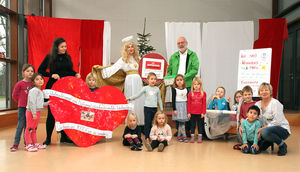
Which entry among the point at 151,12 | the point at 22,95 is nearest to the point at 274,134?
the point at 22,95

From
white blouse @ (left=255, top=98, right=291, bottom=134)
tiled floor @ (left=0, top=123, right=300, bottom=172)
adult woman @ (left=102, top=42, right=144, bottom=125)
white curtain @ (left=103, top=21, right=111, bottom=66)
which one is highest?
white curtain @ (left=103, top=21, right=111, bottom=66)

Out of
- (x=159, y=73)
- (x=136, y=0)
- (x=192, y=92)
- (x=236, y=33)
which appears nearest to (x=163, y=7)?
(x=136, y=0)

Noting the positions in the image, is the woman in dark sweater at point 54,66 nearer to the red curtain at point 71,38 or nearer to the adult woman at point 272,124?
the adult woman at point 272,124

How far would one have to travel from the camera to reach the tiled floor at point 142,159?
8.31 feet

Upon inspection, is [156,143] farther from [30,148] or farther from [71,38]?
[71,38]

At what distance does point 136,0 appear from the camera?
8.34 metres

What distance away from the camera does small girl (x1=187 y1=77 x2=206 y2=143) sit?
12.8ft

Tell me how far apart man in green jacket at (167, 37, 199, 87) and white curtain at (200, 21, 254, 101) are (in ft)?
7.62

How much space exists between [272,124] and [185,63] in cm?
177

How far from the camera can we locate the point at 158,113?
362 centimetres

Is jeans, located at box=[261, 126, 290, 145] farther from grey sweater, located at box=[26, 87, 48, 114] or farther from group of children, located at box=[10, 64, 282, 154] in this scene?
grey sweater, located at box=[26, 87, 48, 114]

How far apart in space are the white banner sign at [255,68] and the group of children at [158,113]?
51cm

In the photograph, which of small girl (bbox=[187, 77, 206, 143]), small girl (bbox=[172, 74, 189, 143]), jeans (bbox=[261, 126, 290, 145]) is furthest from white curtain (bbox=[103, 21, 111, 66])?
jeans (bbox=[261, 126, 290, 145])

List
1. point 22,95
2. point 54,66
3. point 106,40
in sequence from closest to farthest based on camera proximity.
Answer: point 22,95
point 54,66
point 106,40
